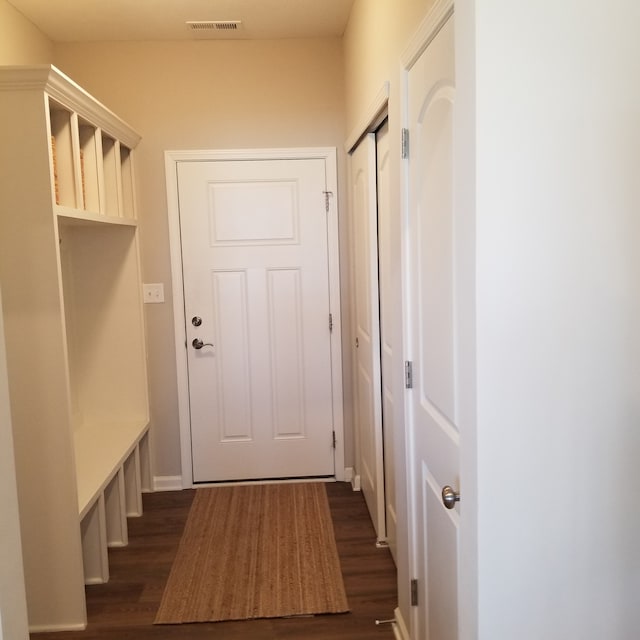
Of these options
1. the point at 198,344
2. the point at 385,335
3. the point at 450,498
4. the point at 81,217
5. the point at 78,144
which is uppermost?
the point at 78,144

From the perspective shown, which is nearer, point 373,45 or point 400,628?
point 400,628

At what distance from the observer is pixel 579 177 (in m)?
1.01

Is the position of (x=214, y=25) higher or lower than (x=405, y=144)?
higher

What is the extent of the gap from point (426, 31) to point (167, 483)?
3096 millimetres

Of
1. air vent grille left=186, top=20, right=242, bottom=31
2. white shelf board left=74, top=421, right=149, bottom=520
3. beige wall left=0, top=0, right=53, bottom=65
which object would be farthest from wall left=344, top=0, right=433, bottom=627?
beige wall left=0, top=0, right=53, bottom=65

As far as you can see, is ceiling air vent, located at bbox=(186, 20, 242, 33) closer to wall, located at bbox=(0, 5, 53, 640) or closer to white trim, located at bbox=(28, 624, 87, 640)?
wall, located at bbox=(0, 5, 53, 640)

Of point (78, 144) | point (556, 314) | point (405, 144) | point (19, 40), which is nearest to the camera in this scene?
point (556, 314)

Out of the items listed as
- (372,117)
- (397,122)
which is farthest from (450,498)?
(372,117)

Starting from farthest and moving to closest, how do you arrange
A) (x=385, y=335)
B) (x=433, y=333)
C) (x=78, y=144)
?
(x=385, y=335), (x=78, y=144), (x=433, y=333)

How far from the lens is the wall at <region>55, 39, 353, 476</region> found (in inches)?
135

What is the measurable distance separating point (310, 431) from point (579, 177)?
292cm

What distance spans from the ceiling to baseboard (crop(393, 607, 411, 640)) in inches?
112

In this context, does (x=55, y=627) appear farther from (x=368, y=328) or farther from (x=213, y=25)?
(x=213, y=25)

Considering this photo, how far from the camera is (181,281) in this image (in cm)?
358
